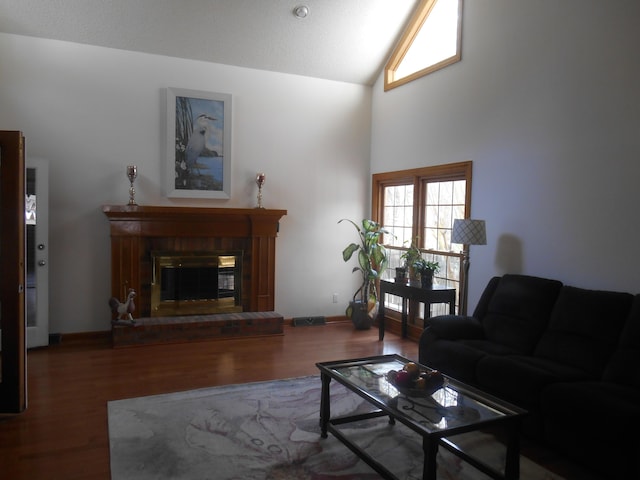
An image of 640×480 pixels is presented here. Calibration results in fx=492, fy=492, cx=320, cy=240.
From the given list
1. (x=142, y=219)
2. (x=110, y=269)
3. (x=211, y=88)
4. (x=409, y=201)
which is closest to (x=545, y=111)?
(x=409, y=201)

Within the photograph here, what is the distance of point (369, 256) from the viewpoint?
615cm

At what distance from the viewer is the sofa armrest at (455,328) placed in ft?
13.2

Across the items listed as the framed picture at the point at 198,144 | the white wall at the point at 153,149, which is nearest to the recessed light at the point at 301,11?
the white wall at the point at 153,149

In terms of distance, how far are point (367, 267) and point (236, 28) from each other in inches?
125

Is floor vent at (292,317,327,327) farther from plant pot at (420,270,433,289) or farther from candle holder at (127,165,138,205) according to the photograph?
candle holder at (127,165,138,205)

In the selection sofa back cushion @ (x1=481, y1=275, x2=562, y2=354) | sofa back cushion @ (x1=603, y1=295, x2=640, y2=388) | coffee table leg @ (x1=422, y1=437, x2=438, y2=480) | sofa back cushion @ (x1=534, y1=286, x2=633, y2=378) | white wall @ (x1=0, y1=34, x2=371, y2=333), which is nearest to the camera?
coffee table leg @ (x1=422, y1=437, x2=438, y2=480)

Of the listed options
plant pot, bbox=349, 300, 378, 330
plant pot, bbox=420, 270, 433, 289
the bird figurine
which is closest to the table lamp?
plant pot, bbox=420, 270, 433, 289

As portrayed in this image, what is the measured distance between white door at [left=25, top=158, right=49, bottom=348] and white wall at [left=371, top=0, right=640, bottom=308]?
4149 millimetres

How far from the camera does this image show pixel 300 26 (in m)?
5.52

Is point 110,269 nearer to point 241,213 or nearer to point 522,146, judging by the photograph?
point 241,213

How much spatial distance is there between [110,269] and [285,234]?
2114mm

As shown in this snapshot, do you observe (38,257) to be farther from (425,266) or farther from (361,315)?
(425,266)

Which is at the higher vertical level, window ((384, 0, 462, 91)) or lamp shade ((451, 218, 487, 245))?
window ((384, 0, 462, 91))

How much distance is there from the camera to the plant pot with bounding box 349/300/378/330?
6.20m
